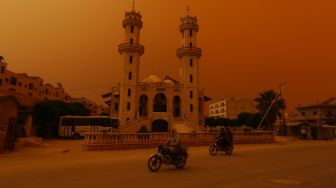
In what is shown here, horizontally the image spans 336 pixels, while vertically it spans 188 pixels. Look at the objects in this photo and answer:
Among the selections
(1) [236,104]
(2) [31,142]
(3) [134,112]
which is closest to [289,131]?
(3) [134,112]

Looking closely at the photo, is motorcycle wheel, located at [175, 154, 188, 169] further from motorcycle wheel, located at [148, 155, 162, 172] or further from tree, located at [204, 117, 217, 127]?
tree, located at [204, 117, 217, 127]

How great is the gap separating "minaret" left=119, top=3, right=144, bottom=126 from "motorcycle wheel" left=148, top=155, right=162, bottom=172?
40045 millimetres

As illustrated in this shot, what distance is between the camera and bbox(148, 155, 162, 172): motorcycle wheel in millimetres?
9586

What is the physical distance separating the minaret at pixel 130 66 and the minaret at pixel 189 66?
28.8 feet

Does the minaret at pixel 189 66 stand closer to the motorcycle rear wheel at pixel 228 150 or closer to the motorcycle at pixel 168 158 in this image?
the motorcycle rear wheel at pixel 228 150

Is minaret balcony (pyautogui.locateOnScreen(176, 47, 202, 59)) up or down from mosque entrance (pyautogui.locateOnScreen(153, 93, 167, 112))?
up

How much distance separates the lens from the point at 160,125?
5069 centimetres

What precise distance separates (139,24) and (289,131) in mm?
35365

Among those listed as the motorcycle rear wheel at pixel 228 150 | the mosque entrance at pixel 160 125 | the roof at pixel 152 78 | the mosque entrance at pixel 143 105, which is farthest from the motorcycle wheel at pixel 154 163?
the roof at pixel 152 78

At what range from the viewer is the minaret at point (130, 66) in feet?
165

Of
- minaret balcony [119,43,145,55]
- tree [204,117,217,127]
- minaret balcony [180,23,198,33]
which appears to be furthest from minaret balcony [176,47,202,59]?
tree [204,117,217,127]

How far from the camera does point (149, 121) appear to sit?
157 feet

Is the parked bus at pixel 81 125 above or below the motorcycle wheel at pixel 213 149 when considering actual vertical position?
above

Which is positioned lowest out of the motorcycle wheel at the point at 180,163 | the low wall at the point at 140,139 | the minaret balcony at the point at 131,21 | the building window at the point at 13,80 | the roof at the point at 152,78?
the motorcycle wheel at the point at 180,163
